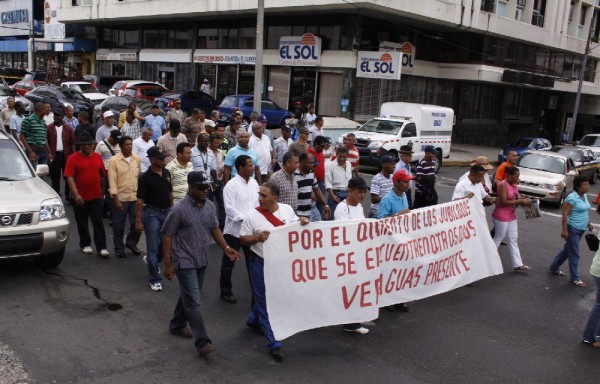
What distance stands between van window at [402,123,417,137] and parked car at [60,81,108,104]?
1425 centimetres

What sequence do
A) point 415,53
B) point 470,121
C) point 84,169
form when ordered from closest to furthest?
1. point 84,169
2. point 415,53
3. point 470,121

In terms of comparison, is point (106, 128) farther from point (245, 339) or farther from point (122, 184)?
point (245, 339)

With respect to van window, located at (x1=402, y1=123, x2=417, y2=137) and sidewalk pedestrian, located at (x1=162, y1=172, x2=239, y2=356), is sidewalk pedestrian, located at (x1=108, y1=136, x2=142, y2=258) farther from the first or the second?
van window, located at (x1=402, y1=123, x2=417, y2=137)

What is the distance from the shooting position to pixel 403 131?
19.2 m

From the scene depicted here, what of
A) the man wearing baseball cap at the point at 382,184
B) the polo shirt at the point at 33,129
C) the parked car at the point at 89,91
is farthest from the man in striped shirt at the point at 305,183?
the parked car at the point at 89,91

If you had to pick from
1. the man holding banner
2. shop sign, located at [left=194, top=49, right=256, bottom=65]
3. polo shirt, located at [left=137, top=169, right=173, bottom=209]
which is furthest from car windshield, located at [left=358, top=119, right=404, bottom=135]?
the man holding banner

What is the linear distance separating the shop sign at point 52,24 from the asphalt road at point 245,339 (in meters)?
45.9

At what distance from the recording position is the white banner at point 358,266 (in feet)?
17.9

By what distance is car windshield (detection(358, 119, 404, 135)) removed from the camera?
1933 centimetres

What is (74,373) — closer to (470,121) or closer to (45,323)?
(45,323)

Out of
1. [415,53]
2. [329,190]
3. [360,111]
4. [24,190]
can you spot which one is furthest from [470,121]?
[24,190]

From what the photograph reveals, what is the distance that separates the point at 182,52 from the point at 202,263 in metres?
33.8

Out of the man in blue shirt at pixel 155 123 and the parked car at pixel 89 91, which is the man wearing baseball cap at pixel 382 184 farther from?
the parked car at pixel 89 91

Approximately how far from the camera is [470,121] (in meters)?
35.6
